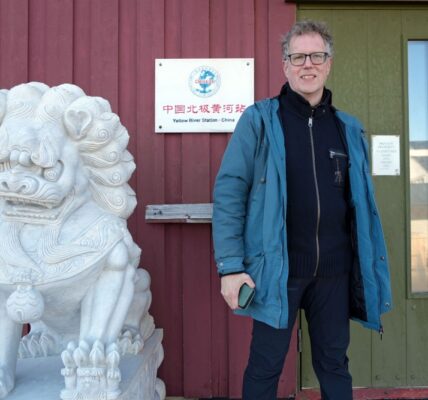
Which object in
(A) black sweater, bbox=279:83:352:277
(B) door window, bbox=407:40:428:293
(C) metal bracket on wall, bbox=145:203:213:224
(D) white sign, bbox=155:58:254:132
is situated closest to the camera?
(A) black sweater, bbox=279:83:352:277

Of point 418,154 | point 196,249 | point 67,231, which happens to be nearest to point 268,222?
point 67,231

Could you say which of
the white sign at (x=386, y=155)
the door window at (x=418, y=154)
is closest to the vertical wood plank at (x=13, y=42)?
the white sign at (x=386, y=155)

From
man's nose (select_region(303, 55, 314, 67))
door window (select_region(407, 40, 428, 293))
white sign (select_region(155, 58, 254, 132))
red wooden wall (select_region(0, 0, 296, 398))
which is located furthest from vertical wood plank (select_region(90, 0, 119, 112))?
door window (select_region(407, 40, 428, 293))

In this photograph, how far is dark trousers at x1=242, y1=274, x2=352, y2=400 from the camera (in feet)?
5.66

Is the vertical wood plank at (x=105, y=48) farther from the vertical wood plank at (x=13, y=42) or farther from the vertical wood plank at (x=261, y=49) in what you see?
the vertical wood plank at (x=261, y=49)

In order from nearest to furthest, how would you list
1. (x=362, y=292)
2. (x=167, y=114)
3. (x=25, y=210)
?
(x=25, y=210) → (x=362, y=292) → (x=167, y=114)

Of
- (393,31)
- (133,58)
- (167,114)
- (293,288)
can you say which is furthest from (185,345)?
(393,31)

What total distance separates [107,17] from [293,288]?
1993 millimetres

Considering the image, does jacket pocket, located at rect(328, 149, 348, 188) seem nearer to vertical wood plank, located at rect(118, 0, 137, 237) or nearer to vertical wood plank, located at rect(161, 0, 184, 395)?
vertical wood plank, located at rect(161, 0, 184, 395)

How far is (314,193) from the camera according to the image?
171cm

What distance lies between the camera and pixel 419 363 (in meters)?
2.75

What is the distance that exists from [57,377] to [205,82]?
1.77m

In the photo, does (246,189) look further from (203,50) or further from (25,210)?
(203,50)

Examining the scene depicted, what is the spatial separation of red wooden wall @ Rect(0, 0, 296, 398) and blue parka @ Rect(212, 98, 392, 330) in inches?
38.0
